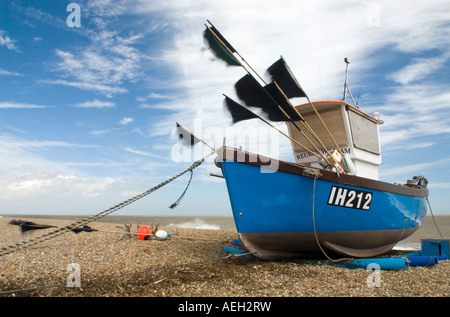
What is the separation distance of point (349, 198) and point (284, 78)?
299cm

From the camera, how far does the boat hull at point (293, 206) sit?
Result: 670 cm

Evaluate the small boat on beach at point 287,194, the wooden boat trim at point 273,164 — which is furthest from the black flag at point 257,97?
the wooden boat trim at point 273,164

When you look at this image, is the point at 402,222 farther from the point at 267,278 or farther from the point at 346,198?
the point at 267,278

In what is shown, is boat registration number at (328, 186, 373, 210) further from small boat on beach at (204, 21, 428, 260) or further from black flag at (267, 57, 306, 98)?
black flag at (267, 57, 306, 98)

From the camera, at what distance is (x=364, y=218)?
7.79m

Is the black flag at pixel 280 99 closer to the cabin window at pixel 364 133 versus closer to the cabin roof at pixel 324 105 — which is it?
the cabin roof at pixel 324 105

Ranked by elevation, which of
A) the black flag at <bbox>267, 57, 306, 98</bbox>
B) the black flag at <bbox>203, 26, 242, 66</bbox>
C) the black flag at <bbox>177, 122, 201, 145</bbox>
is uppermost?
the black flag at <bbox>203, 26, 242, 66</bbox>

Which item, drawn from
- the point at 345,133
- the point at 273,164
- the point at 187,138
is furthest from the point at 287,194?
the point at 345,133

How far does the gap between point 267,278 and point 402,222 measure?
18.6 ft

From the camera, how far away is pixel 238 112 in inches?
280

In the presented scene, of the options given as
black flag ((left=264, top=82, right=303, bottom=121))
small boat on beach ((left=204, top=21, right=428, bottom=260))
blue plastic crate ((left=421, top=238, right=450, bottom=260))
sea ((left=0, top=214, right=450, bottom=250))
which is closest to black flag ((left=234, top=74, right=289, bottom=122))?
small boat on beach ((left=204, top=21, right=428, bottom=260))

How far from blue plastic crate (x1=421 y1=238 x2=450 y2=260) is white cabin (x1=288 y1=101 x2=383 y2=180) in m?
2.42

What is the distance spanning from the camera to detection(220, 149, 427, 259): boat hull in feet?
22.0

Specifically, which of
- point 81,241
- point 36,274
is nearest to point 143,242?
point 81,241
